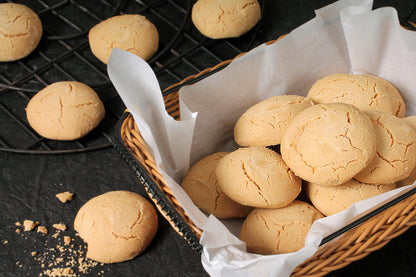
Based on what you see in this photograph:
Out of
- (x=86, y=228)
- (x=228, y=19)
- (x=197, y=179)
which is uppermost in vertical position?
(x=228, y=19)

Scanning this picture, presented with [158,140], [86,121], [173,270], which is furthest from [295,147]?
[86,121]

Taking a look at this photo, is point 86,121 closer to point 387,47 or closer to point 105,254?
point 105,254

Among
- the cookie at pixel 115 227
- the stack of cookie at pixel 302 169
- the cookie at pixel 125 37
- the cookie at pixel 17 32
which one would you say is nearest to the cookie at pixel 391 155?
the stack of cookie at pixel 302 169

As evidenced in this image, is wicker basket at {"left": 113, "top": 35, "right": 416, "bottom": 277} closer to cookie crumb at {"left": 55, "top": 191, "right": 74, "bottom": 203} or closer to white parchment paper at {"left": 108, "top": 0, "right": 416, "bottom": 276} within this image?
white parchment paper at {"left": 108, "top": 0, "right": 416, "bottom": 276}

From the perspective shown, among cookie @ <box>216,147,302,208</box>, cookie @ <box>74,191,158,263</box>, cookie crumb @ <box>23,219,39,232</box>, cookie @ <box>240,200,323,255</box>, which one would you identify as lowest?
cookie crumb @ <box>23,219,39,232</box>

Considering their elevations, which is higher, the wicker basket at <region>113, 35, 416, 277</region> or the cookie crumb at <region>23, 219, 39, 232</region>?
the wicker basket at <region>113, 35, 416, 277</region>

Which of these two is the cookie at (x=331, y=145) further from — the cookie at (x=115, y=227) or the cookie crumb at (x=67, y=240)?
the cookie crumb at (x=67, y=240)

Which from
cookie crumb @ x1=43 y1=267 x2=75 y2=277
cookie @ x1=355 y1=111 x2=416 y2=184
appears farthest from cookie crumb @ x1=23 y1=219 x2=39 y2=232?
cookie @ x1=355 y1=111 x2=416 y2=184
